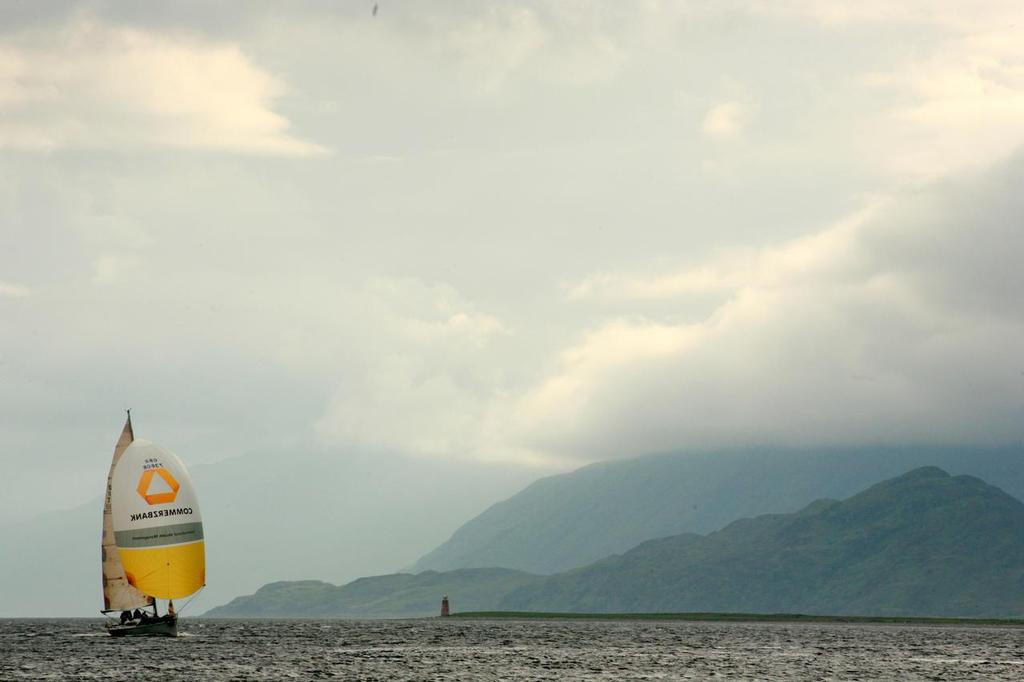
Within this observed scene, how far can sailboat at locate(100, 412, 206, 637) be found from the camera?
4793 inches

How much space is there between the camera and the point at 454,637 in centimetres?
19425

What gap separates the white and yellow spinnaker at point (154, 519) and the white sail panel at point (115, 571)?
2552 millimetres

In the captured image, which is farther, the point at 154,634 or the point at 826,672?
the point at 154,634

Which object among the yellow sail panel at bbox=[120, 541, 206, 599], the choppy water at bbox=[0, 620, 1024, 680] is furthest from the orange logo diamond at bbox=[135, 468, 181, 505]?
the choppy water at bbox=[0, 620, 1024, 680]

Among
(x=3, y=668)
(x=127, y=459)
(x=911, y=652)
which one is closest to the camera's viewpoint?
(x=3, y=668)

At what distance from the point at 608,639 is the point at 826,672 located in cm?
8090

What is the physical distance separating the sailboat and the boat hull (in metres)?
7.82

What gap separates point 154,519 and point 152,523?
43cm

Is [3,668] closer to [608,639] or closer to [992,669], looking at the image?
[992,669]

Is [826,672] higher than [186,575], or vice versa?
[186,575]

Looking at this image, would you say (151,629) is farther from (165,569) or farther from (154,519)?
(154,519)

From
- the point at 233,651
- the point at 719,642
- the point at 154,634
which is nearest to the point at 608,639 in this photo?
the point at 719,642

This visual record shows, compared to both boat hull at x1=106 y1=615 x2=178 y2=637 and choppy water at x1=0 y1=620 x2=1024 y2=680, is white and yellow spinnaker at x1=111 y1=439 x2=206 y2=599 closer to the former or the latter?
choppy water at x1=0 y1=620 x2=1024 y2=680

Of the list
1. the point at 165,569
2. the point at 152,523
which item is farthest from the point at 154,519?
the point at 165,569
